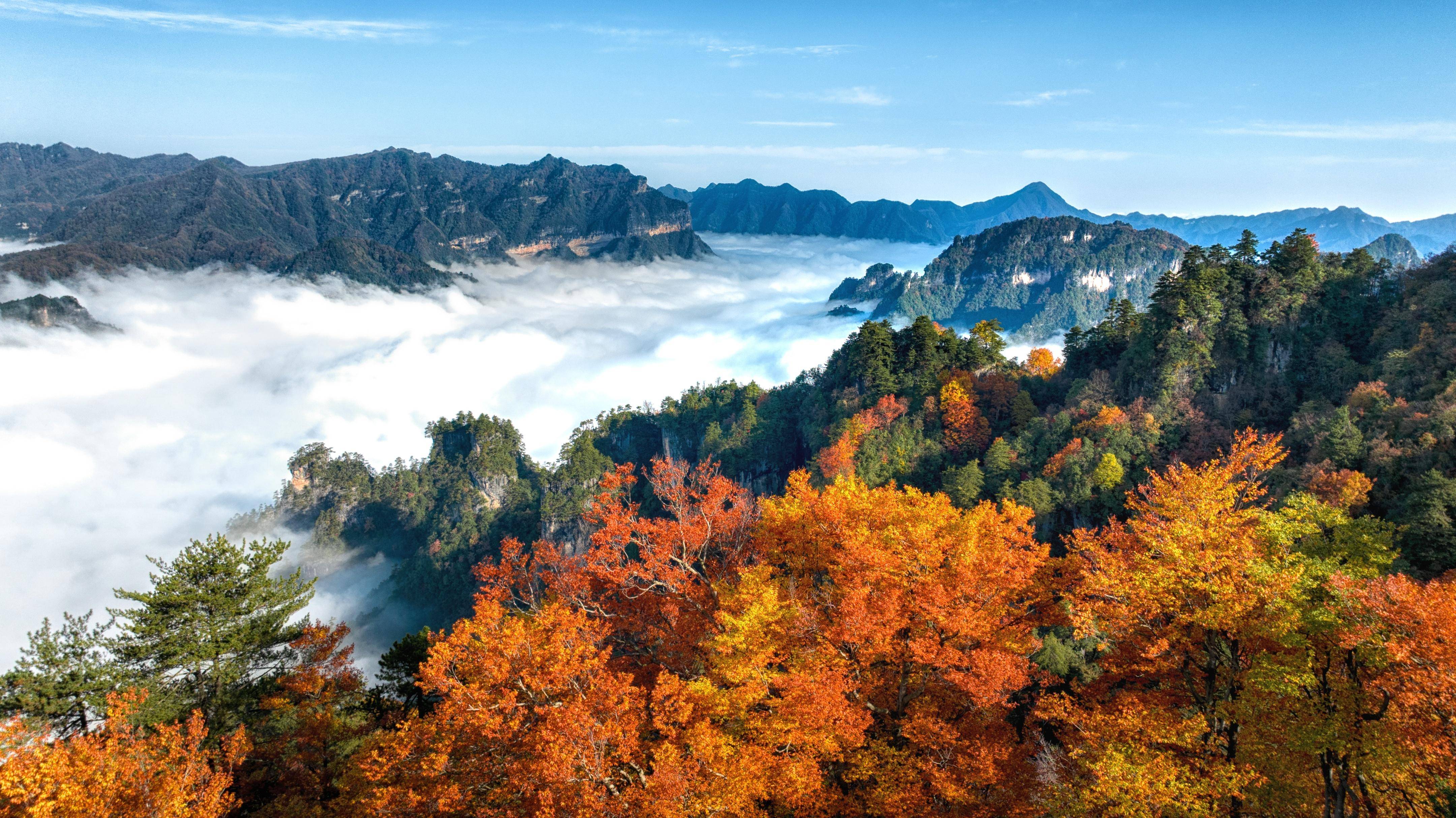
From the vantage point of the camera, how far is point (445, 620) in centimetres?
10369

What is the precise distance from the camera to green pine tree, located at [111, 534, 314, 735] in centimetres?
2239

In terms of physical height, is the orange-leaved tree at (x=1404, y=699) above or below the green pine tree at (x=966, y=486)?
above

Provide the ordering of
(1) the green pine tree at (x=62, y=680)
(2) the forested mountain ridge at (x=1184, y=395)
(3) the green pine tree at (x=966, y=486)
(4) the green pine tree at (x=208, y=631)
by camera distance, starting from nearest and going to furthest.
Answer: (1) the green pine tree at (x=62, y=680) < (4) the green pine tree at (x=208, y=631) < (2) the forested mountain ridge at (x=1184, y=395) < (3) the green pine tree at (x=966, y=486)

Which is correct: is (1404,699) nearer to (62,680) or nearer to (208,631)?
(208,631)

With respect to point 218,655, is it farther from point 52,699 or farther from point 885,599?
point 885,599

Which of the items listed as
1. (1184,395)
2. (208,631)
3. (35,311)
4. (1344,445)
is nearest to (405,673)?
(208,631)

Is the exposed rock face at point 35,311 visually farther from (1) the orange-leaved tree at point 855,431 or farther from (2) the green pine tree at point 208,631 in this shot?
(2) the green pine tree at point 208,631

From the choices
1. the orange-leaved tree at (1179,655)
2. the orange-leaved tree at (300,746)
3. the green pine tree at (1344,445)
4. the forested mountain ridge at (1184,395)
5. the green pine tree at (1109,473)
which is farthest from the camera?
the green pine tree at (1109,473)

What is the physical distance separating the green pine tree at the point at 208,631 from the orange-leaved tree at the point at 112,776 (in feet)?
11.5

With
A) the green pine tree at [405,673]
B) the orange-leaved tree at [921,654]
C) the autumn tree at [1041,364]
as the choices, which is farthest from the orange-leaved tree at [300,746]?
the autumn tree at [1041,364]

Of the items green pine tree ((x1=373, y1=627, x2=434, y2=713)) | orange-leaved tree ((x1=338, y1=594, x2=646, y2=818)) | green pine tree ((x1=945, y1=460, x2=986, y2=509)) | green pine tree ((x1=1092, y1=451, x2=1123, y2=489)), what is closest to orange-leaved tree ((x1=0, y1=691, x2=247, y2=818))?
orange-leaved tree ((x1=338, y1=594, x2=646, y2=818))

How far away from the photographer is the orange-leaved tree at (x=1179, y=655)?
13.6m

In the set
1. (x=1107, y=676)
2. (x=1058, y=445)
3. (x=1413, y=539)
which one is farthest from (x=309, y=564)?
(x=1413, y=539)

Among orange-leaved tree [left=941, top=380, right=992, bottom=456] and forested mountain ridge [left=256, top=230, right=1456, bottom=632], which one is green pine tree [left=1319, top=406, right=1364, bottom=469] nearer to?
forested mountain ridge [left=256, top=230, right=1456, bottom=632]
